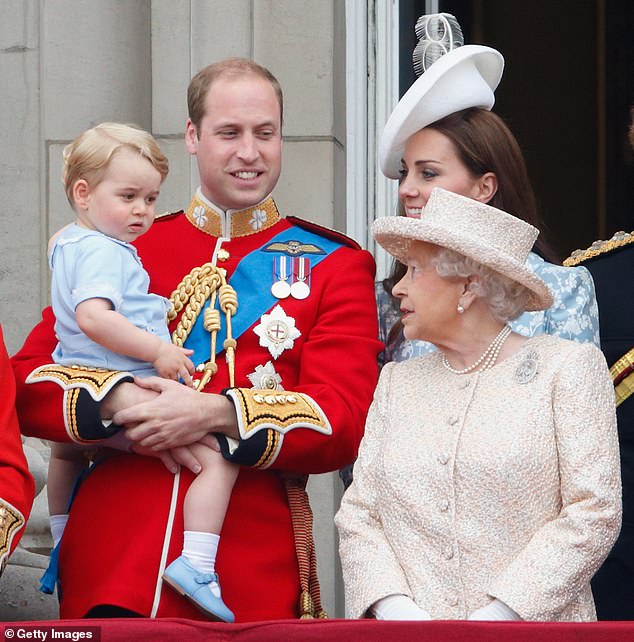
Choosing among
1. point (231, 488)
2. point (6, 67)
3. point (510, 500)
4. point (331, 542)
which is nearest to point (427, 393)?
point (510, 500)

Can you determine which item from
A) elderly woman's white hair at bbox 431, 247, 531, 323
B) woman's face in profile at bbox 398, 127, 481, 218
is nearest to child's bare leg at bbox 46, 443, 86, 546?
woman's face in profile at bbox 398, 127, 481, 218

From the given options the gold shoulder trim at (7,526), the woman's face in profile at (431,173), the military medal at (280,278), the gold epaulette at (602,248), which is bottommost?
the gold shoulder trim at (7,526)

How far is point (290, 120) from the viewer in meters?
5.34

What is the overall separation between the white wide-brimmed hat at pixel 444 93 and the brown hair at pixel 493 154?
3 cm

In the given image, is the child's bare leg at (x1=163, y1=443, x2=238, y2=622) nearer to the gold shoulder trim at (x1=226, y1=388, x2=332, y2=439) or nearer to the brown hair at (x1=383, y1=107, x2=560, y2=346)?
the gold shoulder trim at (x1=226, y1=388, x2=332, y2=439)

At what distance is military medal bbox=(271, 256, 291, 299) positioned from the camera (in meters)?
3.59

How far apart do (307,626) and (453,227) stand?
2.95 feet

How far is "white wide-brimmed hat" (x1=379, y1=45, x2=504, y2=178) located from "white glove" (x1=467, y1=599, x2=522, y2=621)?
1.28 metres

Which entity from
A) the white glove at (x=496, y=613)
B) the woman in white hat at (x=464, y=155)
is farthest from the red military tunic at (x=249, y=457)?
the white glove at (x=496, y=613)

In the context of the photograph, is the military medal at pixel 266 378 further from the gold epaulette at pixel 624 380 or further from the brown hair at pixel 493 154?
the gold epaulette at pixel 624 380

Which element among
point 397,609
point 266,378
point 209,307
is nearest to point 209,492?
point 266,378

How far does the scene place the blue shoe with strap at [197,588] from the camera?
10.6ft
